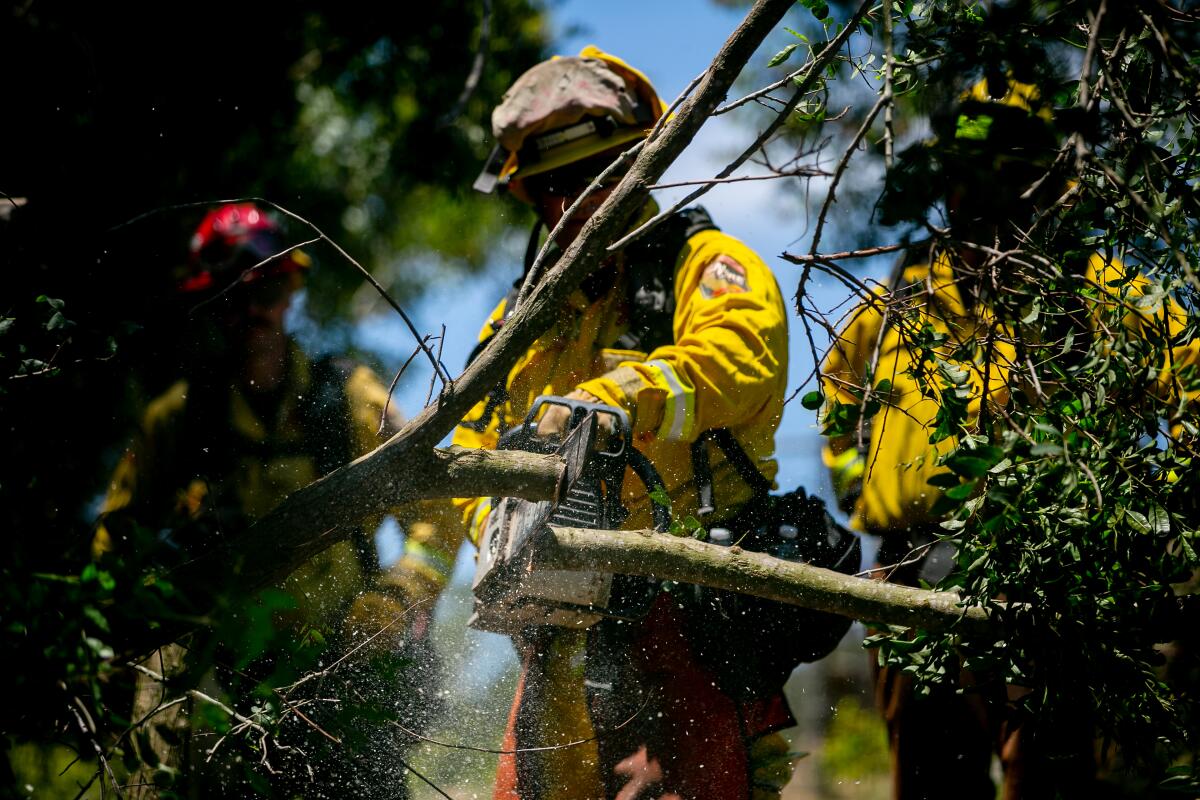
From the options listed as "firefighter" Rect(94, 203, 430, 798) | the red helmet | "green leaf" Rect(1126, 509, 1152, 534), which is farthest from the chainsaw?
the red helmet

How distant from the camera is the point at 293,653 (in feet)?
4.49

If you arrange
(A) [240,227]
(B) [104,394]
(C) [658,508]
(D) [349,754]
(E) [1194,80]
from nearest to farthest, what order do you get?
(E) [1194,80] < (D) [349,754] < (C) [658,508] < (B) [104,394] < (A) [240,227]

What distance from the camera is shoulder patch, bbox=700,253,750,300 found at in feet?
8.84

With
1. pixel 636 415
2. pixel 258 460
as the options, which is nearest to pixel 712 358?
pixel 636 415

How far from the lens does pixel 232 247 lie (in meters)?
3.75

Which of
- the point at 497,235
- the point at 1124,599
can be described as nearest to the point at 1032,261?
the point at 1124,599

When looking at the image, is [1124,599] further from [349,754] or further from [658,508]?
[349,754]

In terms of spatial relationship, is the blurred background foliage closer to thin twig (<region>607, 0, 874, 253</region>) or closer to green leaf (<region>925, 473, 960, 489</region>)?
thin twig (<region>607, 0, 874, 253</region>)

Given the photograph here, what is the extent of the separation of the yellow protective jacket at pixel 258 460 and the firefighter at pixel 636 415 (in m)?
0.25

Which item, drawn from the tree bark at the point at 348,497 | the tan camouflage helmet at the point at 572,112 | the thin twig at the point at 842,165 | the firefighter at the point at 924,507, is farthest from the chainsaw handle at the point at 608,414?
the tan camouflage helmet at the point at 572,112

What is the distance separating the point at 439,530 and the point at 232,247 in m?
1.46

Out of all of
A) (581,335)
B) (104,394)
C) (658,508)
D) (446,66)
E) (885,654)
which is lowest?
(885,654)

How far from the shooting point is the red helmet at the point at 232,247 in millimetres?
3540

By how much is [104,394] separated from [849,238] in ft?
6.72
